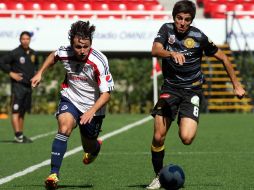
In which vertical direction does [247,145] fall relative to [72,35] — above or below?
below

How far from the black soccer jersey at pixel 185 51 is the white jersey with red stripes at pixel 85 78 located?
61cm

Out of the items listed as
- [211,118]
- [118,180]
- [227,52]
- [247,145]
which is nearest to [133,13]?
[227,52]

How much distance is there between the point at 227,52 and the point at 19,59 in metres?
13.4

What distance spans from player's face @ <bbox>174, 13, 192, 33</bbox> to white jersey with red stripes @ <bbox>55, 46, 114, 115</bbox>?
809 mm

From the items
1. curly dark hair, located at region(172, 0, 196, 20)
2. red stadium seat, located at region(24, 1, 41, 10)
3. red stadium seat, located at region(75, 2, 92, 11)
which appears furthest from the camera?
red stadium seat, located at region(75, 2, 92, 11)

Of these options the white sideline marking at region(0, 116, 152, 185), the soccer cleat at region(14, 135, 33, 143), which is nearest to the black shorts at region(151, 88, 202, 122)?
the white sideline marking at region(0, 116, 152, 185)

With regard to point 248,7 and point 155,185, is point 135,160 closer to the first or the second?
point 155,185

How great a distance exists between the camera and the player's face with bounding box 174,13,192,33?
28.6 feet

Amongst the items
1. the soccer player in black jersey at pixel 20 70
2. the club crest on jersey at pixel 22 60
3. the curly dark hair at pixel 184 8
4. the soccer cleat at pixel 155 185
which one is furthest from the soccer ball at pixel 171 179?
the club crest on jersey at pixel 22 60

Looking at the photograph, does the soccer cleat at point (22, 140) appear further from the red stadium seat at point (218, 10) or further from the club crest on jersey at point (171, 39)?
the red stadium seat at point (218, 10)

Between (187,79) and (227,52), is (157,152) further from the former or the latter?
(227,52)

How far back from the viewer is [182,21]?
8758 millimetres

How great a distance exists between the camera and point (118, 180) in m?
9.62

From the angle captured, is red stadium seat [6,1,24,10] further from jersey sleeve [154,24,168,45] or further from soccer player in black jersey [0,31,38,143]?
jersey sleeve [154,24,168,45]
